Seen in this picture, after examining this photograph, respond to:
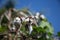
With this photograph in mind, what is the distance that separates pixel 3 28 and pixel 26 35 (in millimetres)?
120

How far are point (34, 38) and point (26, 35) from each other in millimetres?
30

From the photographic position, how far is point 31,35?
718mm

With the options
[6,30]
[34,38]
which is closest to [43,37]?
[34,38]

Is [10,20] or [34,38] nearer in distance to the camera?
[34,38]

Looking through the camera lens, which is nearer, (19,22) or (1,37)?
(19,22)

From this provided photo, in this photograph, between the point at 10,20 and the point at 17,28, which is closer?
the point at 17,28

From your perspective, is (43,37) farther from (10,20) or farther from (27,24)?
(10,20)

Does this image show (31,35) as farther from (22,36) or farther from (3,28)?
(3,28)

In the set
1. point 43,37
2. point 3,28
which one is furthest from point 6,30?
point 43,37

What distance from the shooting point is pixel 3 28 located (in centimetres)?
80

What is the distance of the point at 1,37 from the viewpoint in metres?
0.78

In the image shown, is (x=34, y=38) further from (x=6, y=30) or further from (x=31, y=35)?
(x=6, y=30)

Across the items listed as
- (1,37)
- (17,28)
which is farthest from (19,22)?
(1,37)

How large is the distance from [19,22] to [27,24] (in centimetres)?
5
